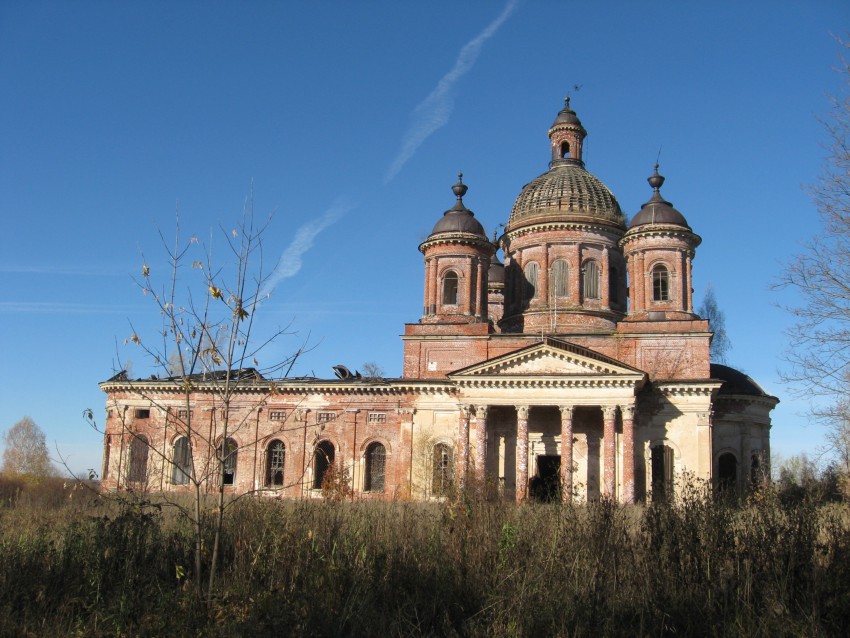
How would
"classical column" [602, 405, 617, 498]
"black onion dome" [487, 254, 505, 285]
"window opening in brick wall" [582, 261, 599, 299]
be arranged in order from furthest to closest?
"black onion dome" [487, 254, 505, 285] < "window opening in brick wall" [582, 261, 599, 299] < "classical column" [602, 405, 617, 498]

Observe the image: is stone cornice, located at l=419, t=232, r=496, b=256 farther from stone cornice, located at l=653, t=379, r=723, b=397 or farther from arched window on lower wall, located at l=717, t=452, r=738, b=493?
arched window on lower wall, located at l=717, t=452, r=738, b=493

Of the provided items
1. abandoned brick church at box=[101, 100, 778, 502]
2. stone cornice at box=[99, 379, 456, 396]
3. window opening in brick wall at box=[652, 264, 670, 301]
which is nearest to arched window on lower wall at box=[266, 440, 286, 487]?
abandoned brick church at box=[101, 100, 778, 502]

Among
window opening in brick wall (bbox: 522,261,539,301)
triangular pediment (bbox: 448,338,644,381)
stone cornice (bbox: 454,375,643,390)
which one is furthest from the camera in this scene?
window opening in brick wall (bbox: 522,261,539,301)

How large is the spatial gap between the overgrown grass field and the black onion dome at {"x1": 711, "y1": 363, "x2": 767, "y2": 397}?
2263cm

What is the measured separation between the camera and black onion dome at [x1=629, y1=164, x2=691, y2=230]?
32.1m

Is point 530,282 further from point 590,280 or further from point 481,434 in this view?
point 481,434

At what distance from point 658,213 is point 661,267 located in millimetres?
2310

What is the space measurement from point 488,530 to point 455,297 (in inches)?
930

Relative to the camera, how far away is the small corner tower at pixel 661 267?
3139 cm

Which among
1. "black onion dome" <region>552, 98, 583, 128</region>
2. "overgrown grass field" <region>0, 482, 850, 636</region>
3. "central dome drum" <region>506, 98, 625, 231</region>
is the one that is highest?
"black onion dome" <region>552, 98, 583, 128</region>

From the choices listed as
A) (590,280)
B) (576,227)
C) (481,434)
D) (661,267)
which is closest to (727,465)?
(661,267)

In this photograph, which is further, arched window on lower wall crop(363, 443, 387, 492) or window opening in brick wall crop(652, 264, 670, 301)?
arched window on lower wall crop(363, 443, 387, 492)

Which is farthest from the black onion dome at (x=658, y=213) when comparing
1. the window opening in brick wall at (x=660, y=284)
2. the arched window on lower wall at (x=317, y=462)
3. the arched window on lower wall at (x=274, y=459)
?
the arched window on lower wall at (x=274, y=459)

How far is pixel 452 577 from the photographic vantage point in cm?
901
